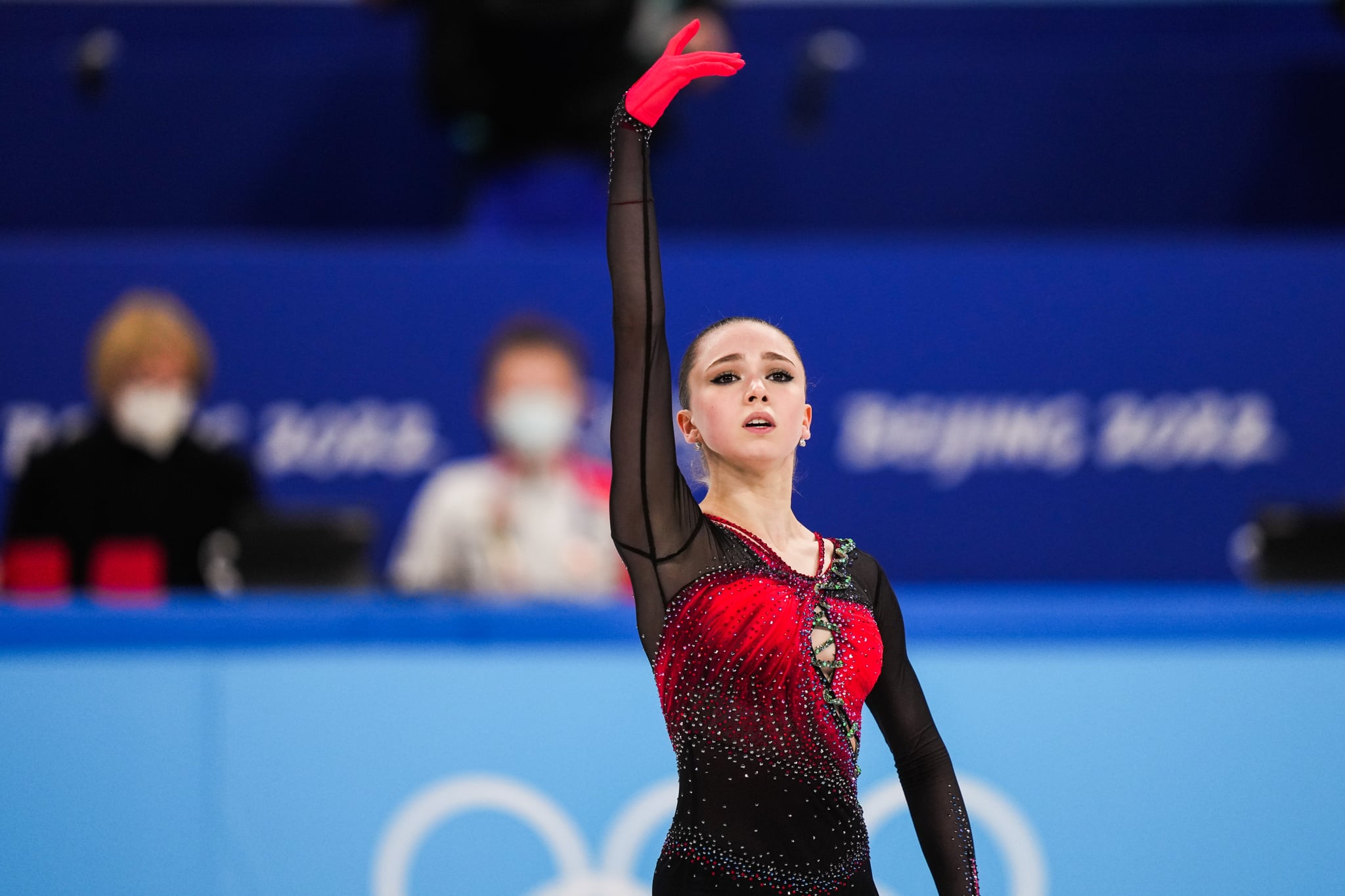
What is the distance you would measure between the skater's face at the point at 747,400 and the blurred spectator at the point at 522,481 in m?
2.01


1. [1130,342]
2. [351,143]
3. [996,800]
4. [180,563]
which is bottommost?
[996,800]

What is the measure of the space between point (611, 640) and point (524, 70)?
10.7ft

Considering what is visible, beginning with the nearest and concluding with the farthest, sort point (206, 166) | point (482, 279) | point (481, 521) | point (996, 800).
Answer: point (996, 800) → point (481, 521) → point (482, 279) → point (206, 166)

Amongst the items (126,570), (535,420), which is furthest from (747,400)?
(535,420)

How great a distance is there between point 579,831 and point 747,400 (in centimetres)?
120

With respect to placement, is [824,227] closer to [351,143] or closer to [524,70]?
[524,70]

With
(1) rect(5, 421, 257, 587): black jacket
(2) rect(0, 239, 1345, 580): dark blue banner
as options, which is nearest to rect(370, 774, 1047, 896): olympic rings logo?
(1) rect(5, 421, 257, 587): black jacket

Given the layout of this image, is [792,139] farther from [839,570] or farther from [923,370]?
[839,570]

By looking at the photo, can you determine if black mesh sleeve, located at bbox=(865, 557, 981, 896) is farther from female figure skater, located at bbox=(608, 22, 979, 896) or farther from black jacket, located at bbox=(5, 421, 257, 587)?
black jacket, located at bbox=(5, 421, 257, 587)

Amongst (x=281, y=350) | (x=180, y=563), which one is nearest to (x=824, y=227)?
(x=281, y=350)

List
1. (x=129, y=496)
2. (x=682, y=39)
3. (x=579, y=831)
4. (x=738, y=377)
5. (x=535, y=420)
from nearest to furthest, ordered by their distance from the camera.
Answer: (x=682, y=39) → (x=738, y=377) → (x=579, y=831) → (x=535, y=420) → (x=129, y=496)

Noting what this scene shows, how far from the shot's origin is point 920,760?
177 centimetres

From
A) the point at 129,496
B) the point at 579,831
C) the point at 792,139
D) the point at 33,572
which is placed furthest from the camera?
the point at 792,139

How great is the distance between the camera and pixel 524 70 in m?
5.39
